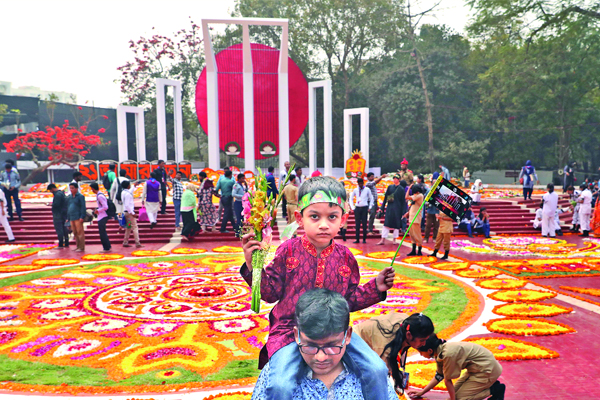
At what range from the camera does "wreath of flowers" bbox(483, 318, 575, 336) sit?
5.00m

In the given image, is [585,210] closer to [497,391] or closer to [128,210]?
[497,391]

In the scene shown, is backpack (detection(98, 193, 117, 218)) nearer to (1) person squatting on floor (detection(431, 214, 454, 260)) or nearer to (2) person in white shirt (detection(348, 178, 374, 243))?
(2) person in white shirt (detection(348, 178, 374, 243))

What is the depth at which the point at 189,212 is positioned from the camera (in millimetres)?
11234

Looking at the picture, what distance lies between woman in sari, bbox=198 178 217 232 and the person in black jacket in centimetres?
316

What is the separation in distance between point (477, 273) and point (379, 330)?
4.92m

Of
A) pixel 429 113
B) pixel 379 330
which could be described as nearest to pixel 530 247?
pixel 379 330

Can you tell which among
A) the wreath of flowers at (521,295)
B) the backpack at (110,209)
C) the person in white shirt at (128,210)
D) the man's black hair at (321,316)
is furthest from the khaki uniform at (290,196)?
the man's black hair at (321,316)

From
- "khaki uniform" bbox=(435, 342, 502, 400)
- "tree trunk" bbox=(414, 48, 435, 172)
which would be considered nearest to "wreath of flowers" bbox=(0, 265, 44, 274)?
"khaki uniform" bbox=(435, 342, 502, 400)

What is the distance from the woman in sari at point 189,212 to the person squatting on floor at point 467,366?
855cm

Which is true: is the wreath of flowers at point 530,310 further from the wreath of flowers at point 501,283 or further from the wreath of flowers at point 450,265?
the wreath of flowers at point 450,265

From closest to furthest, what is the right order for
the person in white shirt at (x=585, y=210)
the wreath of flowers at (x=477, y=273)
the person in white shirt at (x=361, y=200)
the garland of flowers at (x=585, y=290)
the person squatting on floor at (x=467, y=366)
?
1. the person squatting on floor at (x=467, y=366)
2. the garland of flowers at (x=585, y=290)
3. the wreath of flowers at (x=477, y=273)
4. the person in white shirt at (x=361, y=200)
5. the person in white shirt at (x=585, y=210)

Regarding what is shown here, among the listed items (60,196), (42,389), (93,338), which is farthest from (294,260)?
(60,196)

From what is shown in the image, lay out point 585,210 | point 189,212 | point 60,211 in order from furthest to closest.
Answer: point 585,210, point 189,212, point 60,211

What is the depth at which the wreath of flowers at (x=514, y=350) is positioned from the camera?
4359mm
